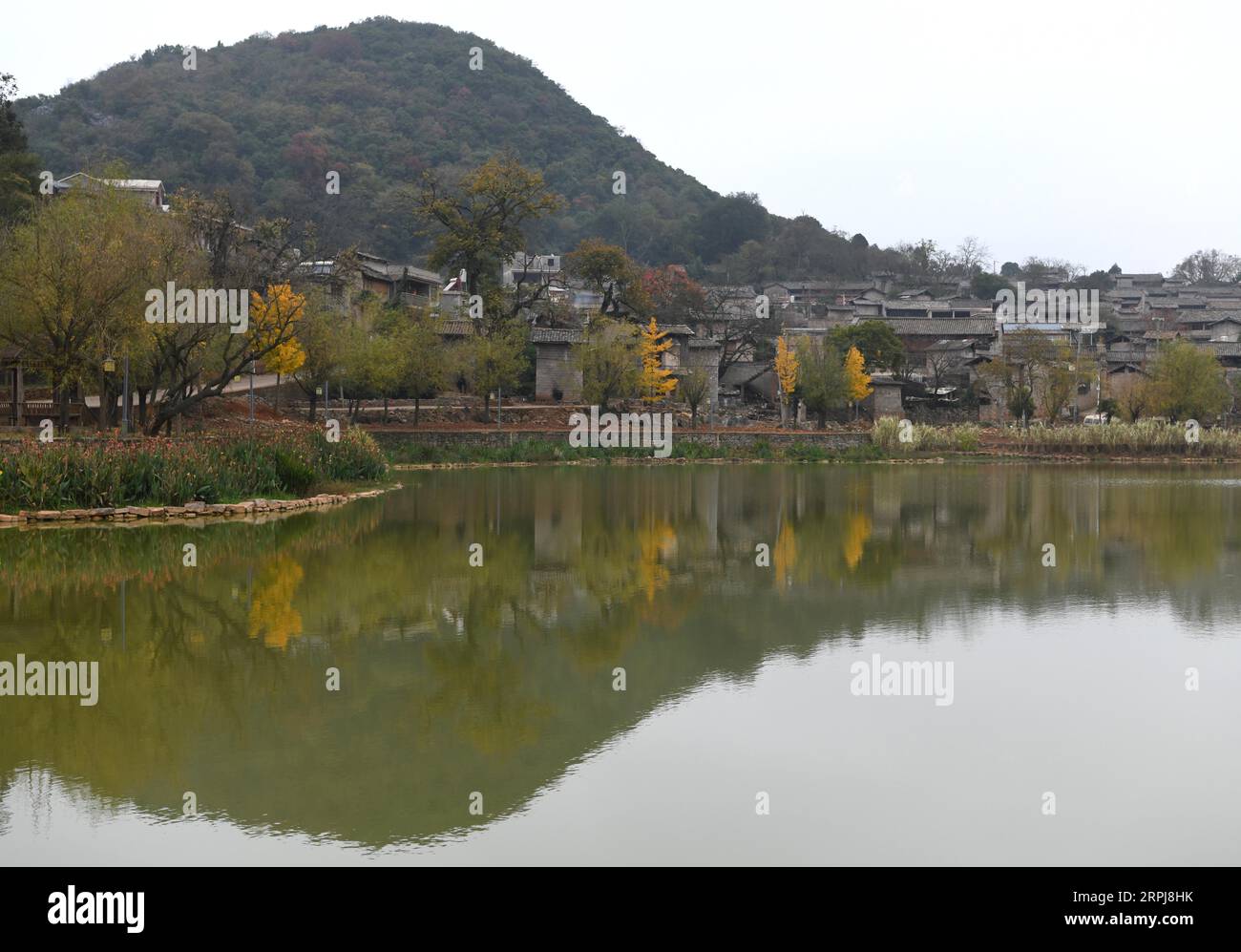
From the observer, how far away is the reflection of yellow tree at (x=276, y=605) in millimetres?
Result: 11469

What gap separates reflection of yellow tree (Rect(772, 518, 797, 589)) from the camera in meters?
15.3

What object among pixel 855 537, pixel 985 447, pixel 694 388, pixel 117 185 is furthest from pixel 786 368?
pixel 855 537

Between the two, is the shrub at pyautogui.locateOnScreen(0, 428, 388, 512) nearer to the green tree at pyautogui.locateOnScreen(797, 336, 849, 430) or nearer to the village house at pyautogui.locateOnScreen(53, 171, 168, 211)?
Answer: the village house at pyautogui.locateOnScreen(53, 171, 168, 211)

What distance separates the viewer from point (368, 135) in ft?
325

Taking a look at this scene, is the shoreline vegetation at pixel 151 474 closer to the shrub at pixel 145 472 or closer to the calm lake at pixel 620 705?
the shrub at pixel 145 472

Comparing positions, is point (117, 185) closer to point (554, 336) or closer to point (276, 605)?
point (554, 336)

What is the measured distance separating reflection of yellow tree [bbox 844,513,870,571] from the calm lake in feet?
0.72

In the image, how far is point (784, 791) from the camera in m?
7.14

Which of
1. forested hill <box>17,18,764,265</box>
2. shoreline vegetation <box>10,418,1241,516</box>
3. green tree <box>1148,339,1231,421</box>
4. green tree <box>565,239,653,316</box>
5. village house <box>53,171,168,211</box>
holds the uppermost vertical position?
forested hill <box>17,18,764,265</box>

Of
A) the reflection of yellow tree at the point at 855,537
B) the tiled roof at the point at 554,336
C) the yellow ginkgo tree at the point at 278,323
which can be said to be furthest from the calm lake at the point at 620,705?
the tiled roof at the point at 554,336

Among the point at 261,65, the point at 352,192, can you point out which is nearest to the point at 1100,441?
the point at 352,192

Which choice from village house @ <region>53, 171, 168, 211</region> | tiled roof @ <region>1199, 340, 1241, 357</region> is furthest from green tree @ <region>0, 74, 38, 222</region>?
tiled roof @ <region>1199, 340, 1241, 357</region>

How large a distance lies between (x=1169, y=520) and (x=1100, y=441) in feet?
95.9

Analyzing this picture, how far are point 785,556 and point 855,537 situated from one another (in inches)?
121
